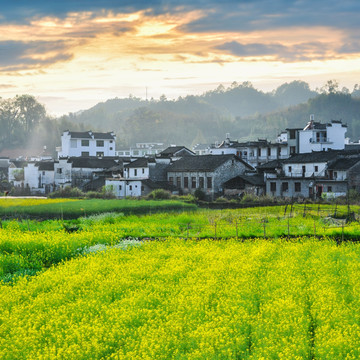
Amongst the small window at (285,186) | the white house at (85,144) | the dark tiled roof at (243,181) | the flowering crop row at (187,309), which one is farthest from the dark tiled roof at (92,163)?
the flowering crop row at (187,309)

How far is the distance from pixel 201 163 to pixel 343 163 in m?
16.5

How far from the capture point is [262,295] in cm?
1546

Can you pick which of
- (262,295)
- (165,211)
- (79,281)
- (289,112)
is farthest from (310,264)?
(289,112)

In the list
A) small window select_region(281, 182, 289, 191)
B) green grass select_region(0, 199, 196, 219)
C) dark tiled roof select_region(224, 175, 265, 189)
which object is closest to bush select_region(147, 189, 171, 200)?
dark tiled roof select_region(224, 175, 265, 189)

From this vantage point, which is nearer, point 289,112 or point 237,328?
point 237,328

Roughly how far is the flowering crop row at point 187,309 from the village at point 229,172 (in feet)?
105

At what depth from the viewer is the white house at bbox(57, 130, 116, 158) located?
90.9 meters

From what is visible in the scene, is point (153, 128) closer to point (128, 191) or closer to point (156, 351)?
point (128, 191)

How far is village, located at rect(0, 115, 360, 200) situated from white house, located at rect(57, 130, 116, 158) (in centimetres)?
919

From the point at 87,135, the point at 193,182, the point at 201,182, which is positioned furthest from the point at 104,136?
the point at 201,182

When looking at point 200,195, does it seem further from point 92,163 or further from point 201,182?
point 92,163

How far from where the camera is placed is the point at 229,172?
208 ft

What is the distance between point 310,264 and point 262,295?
5185mm

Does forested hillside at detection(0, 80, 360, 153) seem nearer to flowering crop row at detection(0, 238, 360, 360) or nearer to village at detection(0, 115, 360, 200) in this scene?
village at detection(0, 115, 360, 200)
